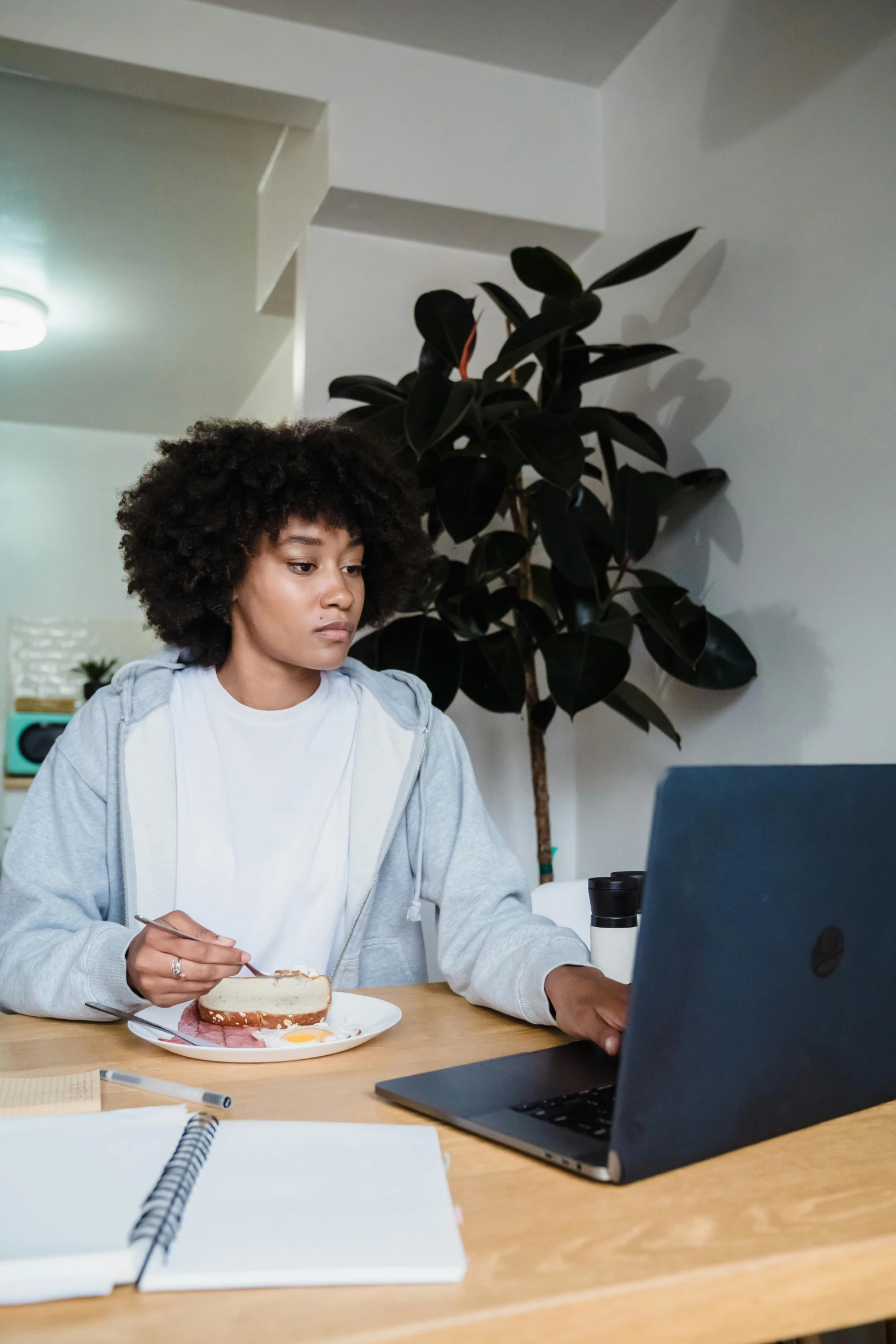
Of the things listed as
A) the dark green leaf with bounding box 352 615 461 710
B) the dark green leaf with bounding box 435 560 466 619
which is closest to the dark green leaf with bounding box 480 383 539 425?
the dark green leaf with bounding box 435 560 466 619

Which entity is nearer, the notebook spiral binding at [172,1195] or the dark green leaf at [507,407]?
the notebook spiral binding at [172,1195]

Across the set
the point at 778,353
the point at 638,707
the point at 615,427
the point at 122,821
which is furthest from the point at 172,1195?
the point at 778,353

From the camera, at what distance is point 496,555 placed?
7.37 ft

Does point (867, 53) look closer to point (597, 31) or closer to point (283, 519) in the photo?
point (597, 31)

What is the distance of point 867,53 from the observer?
2.00 m

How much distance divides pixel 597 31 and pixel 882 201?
1.30 metres

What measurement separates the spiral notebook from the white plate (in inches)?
7.9

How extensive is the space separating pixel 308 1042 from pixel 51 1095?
231 mm

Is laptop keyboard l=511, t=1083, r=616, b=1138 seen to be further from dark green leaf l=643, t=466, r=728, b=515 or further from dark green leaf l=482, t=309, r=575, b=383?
dark green leaf l=643, t=466, r=728, b=515

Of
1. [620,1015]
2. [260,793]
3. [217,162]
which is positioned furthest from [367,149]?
[620,1015]

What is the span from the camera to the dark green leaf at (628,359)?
2289 millimetres

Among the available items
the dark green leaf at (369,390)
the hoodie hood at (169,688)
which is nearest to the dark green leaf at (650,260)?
the dark green leaf at (369,390)

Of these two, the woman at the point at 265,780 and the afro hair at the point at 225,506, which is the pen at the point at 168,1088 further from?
the afro hair at the point at 225,506

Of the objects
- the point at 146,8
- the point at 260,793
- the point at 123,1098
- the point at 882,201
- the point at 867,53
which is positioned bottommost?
the point at 123,1098
